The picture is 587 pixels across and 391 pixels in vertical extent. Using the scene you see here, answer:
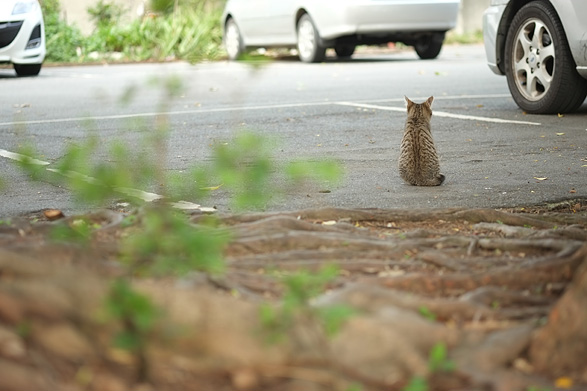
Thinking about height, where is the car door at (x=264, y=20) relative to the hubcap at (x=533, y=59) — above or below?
below

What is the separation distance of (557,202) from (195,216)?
2.11 metres

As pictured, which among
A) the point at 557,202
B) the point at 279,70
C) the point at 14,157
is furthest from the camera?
the point at 279,70

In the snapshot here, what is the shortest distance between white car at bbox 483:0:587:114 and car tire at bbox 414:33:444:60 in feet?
27.4

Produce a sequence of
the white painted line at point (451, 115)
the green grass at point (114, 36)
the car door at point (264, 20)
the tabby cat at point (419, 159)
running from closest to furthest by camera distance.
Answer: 1. the tabby cat at point (419, 159)
2. the white painted line at point (451, 115)
3. the car door at point (264, 20)
4. the green grass at point (114, 36)

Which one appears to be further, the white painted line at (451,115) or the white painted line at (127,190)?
the white painted line at (451,115)

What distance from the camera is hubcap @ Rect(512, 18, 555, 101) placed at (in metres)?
8.41

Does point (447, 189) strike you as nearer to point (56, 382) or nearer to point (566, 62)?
point (566, 62)

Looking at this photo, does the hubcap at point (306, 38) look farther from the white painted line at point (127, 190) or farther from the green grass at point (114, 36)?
the white painted line at point (127, 190)

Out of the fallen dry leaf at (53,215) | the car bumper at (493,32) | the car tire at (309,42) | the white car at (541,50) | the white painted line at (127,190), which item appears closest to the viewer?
the white painted line at (127,190)

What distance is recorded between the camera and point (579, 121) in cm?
826

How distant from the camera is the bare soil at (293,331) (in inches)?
102

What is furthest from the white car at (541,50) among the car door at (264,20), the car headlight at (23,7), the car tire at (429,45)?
the car door at (264,20)

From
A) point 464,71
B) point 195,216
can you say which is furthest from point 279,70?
point 195,216

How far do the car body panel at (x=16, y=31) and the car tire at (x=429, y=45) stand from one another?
6.94 m
